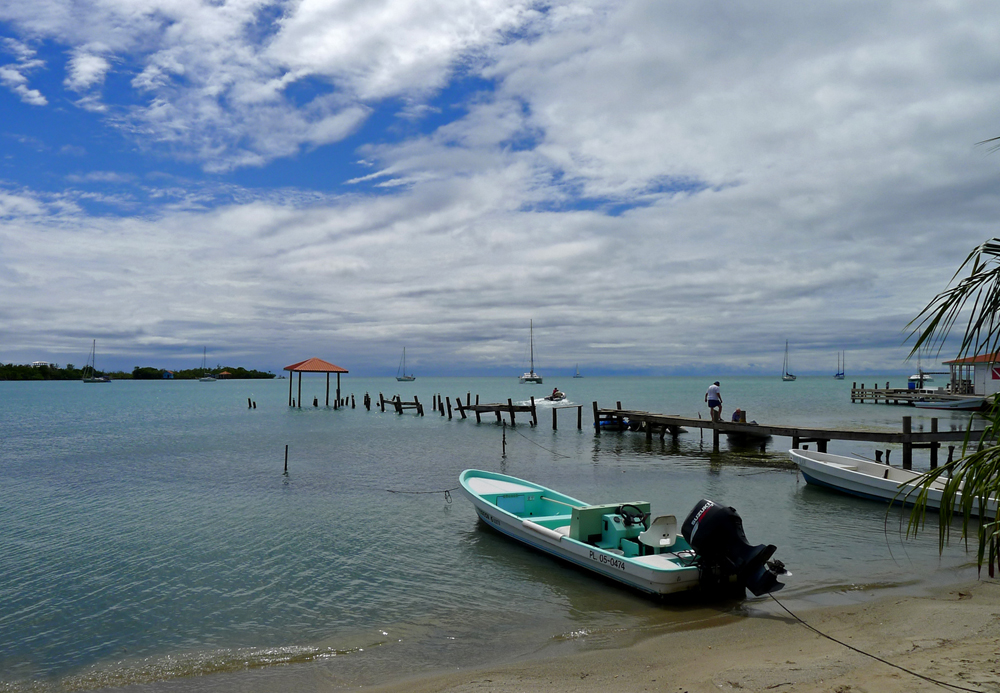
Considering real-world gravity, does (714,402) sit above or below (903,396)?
above

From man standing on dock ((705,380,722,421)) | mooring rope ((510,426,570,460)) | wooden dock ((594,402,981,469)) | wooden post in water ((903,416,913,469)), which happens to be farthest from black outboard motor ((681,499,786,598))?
man standing on dock ((705,380,722,421))

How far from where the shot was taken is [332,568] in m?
11.4

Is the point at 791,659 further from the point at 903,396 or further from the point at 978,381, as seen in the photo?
the point at 903,396

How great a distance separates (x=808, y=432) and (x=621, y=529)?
15118 mm

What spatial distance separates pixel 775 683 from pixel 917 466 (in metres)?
21.5

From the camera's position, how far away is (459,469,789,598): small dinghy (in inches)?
346

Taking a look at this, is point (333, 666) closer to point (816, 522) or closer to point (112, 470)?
point (816, 522)

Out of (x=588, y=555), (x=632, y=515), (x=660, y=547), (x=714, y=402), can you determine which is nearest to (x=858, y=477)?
(x=632, y=515)

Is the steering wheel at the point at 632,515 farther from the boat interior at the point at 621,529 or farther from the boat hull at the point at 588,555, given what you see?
the boat hull at the point at 588,555

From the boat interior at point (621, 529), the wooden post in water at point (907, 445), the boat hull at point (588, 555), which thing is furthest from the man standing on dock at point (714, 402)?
the boat interior at point (621, 529)

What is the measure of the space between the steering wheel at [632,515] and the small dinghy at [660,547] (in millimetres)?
16

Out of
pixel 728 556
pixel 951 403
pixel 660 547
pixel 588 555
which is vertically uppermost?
pixel 951 403

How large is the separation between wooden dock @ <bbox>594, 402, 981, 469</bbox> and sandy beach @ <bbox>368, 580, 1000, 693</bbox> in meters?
12.2

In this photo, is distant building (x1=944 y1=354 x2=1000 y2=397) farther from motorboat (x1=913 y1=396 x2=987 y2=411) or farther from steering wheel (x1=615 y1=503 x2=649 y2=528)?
steering wheel (x1=615 y1=503 x2=649 y2=528)
